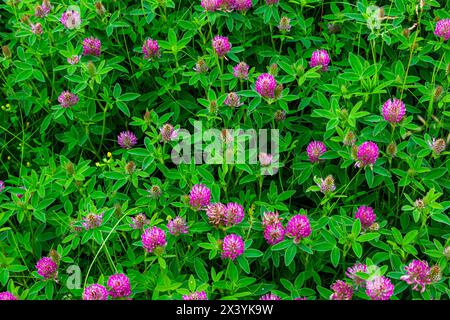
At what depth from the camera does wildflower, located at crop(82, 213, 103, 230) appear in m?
2.21

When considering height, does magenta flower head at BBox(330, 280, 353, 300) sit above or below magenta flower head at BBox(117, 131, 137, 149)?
below

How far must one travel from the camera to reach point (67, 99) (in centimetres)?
274

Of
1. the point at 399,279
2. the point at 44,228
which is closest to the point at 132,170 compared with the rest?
the point at 44,228

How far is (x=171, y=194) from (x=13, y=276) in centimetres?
64

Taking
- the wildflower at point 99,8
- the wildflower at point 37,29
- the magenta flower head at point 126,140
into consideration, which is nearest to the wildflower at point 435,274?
the magenta flower head at point 126,140

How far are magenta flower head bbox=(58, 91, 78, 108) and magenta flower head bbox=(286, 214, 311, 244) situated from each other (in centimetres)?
116

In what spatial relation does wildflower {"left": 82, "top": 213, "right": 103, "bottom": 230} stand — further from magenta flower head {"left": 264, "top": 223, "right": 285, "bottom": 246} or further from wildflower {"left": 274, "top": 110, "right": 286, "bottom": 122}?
wildflower {"left": 274, "top": 110, "right": 286, "bottom": 122}

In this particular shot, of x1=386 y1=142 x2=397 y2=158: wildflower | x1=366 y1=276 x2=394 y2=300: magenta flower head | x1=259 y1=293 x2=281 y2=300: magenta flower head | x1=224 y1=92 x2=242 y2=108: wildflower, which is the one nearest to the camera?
x1=366 y1=276 x2=394 y2=300: magenta flower head

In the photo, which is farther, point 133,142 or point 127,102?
point 127,102

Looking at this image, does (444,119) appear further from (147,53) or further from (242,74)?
(147,53)

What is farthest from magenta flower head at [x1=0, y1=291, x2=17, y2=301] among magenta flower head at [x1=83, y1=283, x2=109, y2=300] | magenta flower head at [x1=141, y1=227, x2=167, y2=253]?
magenta flower head at [x1=141, y1=227, x2=167, y2=253]

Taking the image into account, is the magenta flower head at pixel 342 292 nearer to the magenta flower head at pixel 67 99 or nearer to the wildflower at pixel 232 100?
the wildflower at pixel 232 100

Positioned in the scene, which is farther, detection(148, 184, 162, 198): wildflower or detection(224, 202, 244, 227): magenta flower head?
detection(148, 184, 162, 198): wildflower

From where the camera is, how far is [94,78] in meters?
2.67
